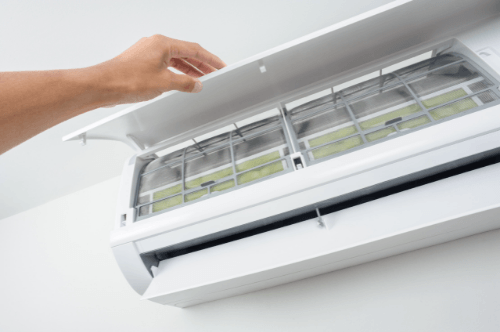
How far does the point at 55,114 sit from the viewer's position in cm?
58

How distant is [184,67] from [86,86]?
1.24ft

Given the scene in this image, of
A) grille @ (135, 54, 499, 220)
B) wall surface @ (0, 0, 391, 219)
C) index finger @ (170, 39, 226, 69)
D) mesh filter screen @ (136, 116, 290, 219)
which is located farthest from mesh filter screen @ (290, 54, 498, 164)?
wall surface @ (0, 0, 391, 219)

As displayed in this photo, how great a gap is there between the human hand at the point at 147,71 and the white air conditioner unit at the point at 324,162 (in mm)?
106

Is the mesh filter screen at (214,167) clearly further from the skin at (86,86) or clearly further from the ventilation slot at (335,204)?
the skin at (86,86)

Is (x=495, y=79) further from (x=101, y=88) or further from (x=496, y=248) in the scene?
(x=101, y=88)

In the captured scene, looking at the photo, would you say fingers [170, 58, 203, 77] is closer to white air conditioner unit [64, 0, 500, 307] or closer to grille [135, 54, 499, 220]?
white air conditioner unit [64, 0, 500, 307]

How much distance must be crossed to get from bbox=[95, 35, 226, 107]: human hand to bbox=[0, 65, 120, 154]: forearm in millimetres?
27

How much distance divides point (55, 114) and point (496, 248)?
134cm

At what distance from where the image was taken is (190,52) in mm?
829

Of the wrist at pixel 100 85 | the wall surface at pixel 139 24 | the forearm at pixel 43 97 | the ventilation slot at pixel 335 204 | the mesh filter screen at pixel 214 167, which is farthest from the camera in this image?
the wall surface at pixel 139 24

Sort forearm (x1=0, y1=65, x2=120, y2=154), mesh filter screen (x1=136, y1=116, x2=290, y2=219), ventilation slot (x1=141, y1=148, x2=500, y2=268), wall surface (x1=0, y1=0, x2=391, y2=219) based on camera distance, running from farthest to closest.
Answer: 1. wall surface (x1=0, y1=0, x2=391, y2=219)
2. mesh filter screen (x1=136, y1=116, x2=290, y2=219)
3. ventilation slot (x1=141, y1=148, x2=500, y2=268)
4. forearm (x1=0, y1=65, x2=120, y2=154)

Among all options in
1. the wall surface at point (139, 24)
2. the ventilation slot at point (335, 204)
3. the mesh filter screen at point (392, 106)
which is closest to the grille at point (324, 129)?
the mesh filter screen at point (392, 106)

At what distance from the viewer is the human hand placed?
67 centimetres

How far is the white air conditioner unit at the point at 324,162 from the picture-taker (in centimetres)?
Result: 68
